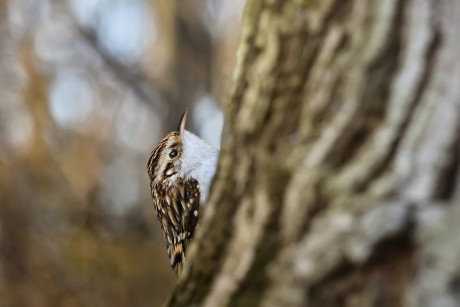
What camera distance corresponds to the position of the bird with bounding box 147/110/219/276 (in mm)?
4557

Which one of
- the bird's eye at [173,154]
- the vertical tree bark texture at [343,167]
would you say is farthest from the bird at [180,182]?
the vertical tree bark texture at [343,167]

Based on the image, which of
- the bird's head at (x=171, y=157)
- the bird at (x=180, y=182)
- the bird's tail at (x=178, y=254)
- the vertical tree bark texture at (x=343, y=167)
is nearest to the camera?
the vertical tree bark texture at (x=343, y=167)

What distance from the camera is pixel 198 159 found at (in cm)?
478

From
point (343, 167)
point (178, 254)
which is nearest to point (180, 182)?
point (178, 254)

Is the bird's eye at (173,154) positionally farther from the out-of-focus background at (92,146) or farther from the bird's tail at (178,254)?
the out-of-focus background at (92,146)

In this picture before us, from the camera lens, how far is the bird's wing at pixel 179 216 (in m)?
4.49

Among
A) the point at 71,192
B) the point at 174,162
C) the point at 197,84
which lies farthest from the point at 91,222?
the point at 174,162

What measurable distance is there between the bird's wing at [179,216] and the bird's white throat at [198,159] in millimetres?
53

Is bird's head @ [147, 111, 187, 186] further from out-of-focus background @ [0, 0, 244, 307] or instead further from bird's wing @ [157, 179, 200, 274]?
out-of-focus background @ [0, 0, 244, 307]

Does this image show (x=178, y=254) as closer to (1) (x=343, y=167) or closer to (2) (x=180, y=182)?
(2) (x=180, y=182)

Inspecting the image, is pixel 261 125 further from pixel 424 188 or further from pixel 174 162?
pixel 174 162

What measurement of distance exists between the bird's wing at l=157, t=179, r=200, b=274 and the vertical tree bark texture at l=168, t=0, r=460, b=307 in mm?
2566

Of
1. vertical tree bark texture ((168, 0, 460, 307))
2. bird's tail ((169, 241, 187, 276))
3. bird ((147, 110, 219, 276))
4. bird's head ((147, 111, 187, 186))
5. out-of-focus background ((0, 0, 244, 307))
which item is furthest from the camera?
out-of-focus background ((0, 0, 244, 307))

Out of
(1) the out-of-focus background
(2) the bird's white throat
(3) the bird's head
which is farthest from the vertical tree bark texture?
(1) the out-of-focus background
